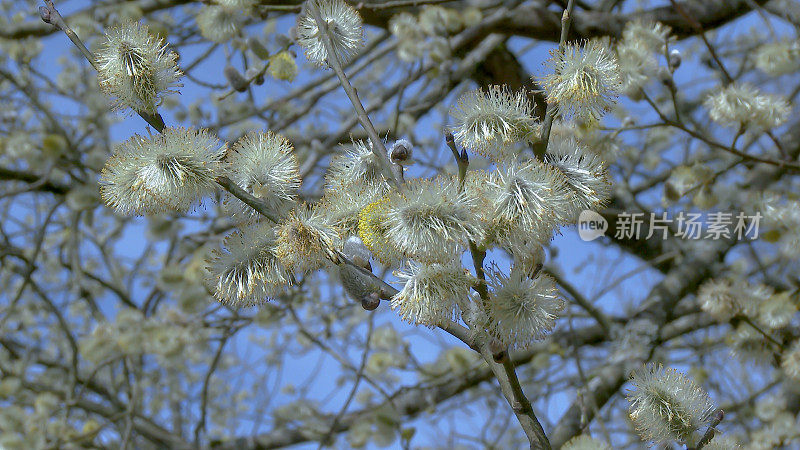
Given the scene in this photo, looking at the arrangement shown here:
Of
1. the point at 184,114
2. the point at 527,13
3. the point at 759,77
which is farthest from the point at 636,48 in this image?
the point at 759,77

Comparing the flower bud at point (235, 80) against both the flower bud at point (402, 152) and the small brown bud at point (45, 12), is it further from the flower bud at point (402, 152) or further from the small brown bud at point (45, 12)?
the flower bud at point (402, 152)

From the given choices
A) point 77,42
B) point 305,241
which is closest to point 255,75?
point 77,42

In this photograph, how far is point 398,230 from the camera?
939mm

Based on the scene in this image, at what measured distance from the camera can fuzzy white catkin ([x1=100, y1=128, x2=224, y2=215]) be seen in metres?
1.00

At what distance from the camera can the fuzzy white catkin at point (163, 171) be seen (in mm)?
998

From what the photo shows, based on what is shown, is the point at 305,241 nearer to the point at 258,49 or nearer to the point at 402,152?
the point at 402,152

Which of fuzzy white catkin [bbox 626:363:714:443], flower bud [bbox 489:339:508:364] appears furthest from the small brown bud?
fuzzy white catkin [bbox 626:363:714:443]

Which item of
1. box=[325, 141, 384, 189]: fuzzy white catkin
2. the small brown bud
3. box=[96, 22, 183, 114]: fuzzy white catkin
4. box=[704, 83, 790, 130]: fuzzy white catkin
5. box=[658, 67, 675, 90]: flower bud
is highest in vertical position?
box=[658, 67, 675, 90]: flower bud

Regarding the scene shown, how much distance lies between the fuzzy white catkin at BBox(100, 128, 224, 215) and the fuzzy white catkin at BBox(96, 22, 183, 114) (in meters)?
0.08

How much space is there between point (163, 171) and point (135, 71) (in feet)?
0.59

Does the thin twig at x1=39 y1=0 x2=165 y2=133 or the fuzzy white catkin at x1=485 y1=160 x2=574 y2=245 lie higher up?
the thin twig at x1=39 y1=0 x2=165 y2=133

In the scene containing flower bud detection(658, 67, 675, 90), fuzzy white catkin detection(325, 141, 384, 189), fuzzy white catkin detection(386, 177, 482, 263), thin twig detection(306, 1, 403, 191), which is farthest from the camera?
flower bud detection(658, 67, 675, 90)

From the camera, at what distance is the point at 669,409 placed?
110cm
